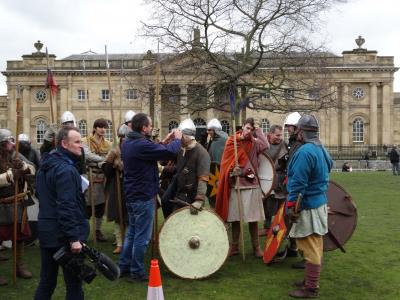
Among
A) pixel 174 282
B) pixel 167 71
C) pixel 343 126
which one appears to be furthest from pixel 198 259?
pixel 343 126

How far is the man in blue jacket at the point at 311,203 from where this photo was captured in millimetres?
5512

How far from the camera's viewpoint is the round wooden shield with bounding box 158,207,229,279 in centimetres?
616

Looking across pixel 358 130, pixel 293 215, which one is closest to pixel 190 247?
pixel 293 215

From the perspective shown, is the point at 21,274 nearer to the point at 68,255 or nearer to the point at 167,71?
the point at 68,255

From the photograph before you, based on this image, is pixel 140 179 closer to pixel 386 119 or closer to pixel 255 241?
pixel 255 241

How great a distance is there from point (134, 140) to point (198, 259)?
1668 millimetres

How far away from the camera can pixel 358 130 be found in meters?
55.3

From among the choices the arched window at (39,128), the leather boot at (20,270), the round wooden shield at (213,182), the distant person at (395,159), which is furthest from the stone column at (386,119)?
the leather boot at (20,270)

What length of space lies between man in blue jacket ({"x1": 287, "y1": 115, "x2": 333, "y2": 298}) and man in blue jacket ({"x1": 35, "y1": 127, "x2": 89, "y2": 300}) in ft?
7.78

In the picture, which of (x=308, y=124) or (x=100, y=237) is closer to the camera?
(x=308, y=124)

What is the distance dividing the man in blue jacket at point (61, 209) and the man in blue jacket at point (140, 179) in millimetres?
1509

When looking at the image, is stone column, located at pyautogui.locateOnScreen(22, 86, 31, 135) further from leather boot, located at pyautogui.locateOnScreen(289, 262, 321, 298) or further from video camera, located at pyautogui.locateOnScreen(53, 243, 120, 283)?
video camera, located at pyautogui.locateOnScreen(53, 243, 120, 283)

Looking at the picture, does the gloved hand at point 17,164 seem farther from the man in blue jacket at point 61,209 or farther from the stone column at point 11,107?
the stone column at point 11,107

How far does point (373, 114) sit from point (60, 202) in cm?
5436
